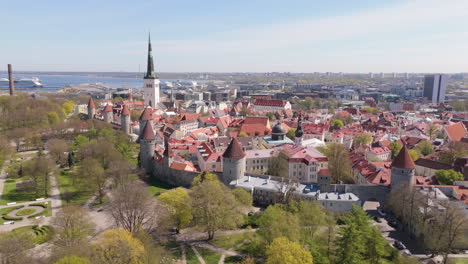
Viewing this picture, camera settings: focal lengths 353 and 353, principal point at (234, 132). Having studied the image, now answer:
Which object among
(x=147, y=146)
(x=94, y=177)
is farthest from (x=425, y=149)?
(x=94, y=177)

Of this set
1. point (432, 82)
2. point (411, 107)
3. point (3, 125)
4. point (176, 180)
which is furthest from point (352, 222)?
point (432, 82)

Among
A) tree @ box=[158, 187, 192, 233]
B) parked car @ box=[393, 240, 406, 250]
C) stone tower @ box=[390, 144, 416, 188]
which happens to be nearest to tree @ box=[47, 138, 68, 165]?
tree @ box=[158, 187, 192, 233]

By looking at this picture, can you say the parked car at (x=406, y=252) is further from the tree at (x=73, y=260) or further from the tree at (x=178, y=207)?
the tree at (x=73, y=260)

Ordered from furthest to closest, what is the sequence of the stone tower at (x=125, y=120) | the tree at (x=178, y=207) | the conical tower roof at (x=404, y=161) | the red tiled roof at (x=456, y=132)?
the stone tower at (x=125, y=120)
the red tiled roof at (x=456, y=132)
the conical tower roof at (x=404, y=161)
the tree at (x=178, y=207)

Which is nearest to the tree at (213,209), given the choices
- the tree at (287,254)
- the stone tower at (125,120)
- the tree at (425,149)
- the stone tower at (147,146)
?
the tree at (287,254)

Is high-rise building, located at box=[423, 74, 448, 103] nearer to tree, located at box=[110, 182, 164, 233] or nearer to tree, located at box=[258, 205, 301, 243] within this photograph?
tree, located at box=[258, 205, 301, 243]

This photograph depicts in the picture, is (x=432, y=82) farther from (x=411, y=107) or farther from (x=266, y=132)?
(x=266, y=132)
